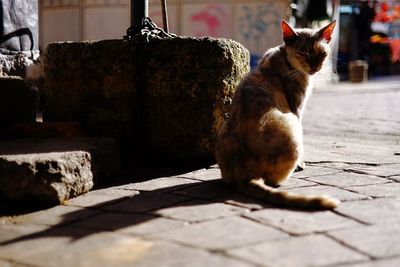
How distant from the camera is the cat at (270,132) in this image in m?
2.84

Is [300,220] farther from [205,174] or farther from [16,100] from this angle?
[16,100]

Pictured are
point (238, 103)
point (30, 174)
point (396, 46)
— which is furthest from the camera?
point (396, 46)

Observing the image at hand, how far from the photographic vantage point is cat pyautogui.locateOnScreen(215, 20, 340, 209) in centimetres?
284

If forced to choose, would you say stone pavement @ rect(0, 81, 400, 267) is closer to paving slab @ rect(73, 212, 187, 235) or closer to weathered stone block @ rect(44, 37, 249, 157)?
paving slab @ rect(73, 212, 187, 235)

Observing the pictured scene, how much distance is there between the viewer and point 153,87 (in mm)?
3799

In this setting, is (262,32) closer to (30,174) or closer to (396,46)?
(396,46)

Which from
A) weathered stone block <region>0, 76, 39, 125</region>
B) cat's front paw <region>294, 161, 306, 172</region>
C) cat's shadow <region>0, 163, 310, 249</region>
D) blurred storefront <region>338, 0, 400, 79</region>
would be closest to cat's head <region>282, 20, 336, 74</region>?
cat's front paw <region>294, 161, 306, 172</region>

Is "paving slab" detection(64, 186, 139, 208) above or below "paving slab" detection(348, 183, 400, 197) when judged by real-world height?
below

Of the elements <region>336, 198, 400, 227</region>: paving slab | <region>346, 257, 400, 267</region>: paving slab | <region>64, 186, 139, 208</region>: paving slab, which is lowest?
→ <region>64, 186, 139, 208</region>: paving slab

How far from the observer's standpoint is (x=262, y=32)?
11969 mm

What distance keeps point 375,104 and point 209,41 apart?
679 cm

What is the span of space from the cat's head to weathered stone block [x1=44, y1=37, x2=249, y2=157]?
49cm

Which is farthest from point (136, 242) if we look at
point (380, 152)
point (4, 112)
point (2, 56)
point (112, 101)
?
point (380, 152)

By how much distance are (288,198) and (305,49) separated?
122 cm
